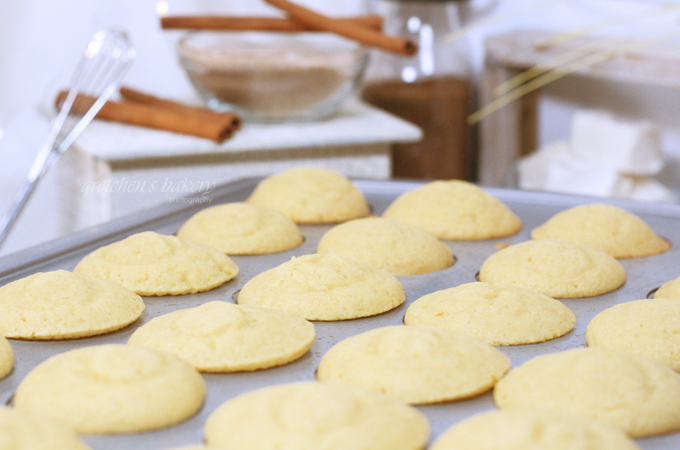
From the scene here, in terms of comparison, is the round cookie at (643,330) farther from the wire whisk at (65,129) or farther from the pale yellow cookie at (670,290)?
the wire whisk at (65,129)

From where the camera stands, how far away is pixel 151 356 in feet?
2.97

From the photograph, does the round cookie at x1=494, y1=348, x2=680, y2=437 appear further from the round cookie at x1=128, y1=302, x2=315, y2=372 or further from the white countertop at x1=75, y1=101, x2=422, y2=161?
the white countertop at x1=75, y1=101, x2=422, y2=161

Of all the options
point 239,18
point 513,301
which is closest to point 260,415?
point 513,301

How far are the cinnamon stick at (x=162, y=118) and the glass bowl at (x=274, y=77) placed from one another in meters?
0.16

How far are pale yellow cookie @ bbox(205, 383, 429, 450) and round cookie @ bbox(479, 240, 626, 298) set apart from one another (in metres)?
0.51

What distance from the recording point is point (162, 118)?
6.86 ft

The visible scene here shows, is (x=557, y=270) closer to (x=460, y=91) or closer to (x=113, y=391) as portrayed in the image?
(x=113, y=391)

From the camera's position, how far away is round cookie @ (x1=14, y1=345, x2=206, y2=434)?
2.75 ft

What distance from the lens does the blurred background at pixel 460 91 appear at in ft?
7.28

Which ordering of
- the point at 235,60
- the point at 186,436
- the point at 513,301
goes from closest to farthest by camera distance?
the point at 186,436 → the point at 513,301 → the point at 235,60

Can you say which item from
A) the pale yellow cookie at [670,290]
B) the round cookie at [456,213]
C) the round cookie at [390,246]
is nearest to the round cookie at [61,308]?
the round cookie at [390,246]

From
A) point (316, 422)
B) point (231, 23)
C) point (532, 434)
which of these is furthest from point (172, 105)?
point (532, 434)

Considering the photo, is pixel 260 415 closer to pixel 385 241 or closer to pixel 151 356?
pixel 151 356

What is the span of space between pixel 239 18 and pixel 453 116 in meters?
0.81
